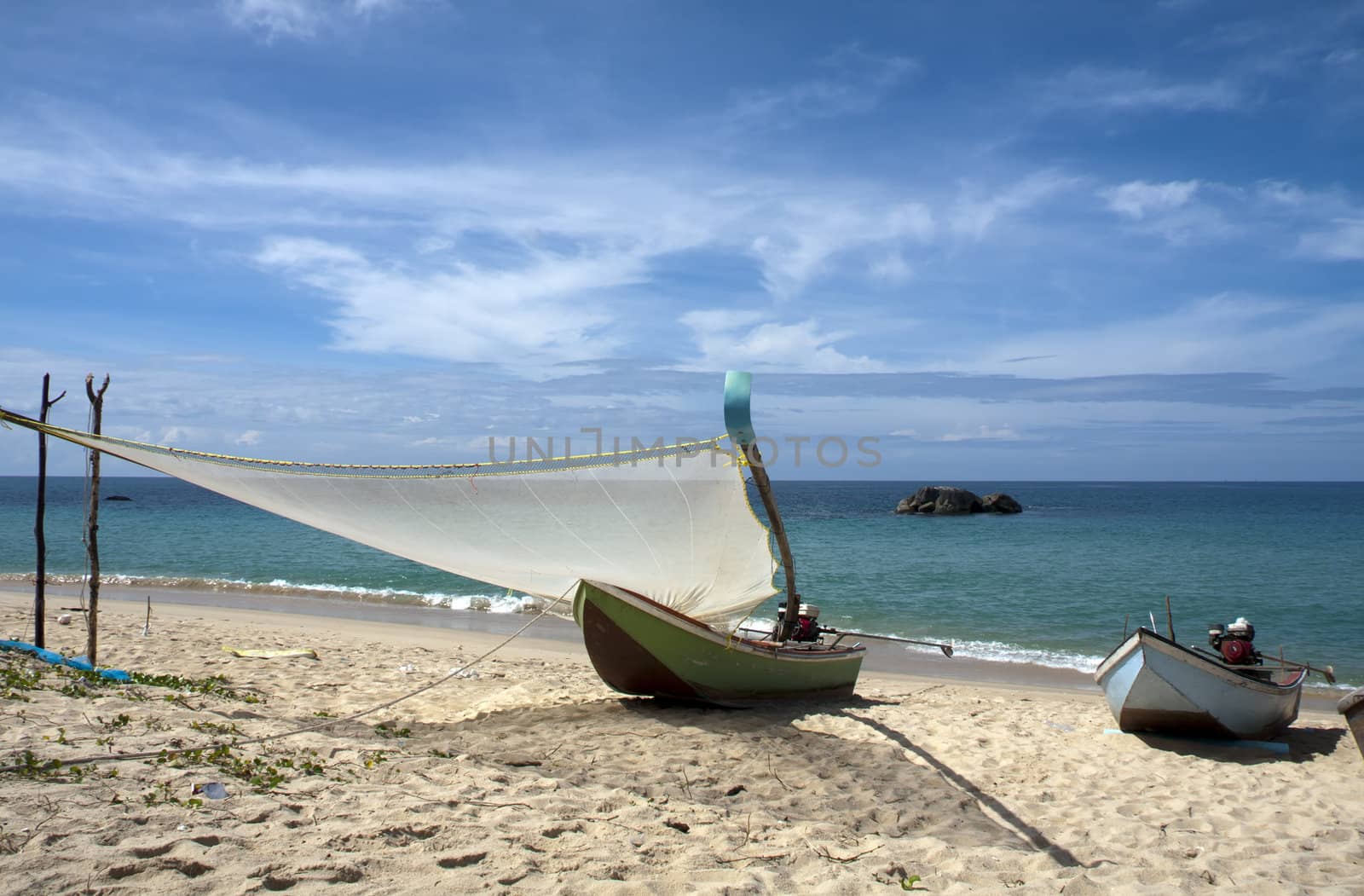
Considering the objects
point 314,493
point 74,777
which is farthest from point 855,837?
point 314,493

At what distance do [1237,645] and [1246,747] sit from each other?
103 cm

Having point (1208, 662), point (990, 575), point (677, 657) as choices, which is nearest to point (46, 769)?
point (677, 657)

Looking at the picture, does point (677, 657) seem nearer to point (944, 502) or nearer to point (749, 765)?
point (749, 765)

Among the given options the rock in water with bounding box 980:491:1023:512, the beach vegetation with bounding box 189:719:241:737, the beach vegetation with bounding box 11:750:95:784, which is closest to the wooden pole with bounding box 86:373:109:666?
the beach vegetation with bounding box 189:719:241:737

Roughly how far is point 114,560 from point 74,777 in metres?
27.7

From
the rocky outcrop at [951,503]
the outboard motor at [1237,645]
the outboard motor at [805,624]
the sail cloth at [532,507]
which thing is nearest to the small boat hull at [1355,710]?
the outboard motor at [1237,645]

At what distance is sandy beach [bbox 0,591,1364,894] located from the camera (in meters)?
3.62

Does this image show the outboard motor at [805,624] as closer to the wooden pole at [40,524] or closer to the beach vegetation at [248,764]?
the beach vegetation at [248,764]

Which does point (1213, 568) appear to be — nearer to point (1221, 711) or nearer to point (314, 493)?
point (1221, 711)

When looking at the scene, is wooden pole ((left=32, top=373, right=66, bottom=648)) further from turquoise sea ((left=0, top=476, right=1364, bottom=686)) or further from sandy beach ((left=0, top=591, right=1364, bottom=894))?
turquoise sea ((left=0, top=476, right=1364, bottom=686))

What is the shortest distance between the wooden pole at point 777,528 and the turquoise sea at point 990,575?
6.96m

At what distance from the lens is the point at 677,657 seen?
7918 mm

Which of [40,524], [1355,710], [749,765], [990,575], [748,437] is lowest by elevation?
[990,575]

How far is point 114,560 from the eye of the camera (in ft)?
88.4
